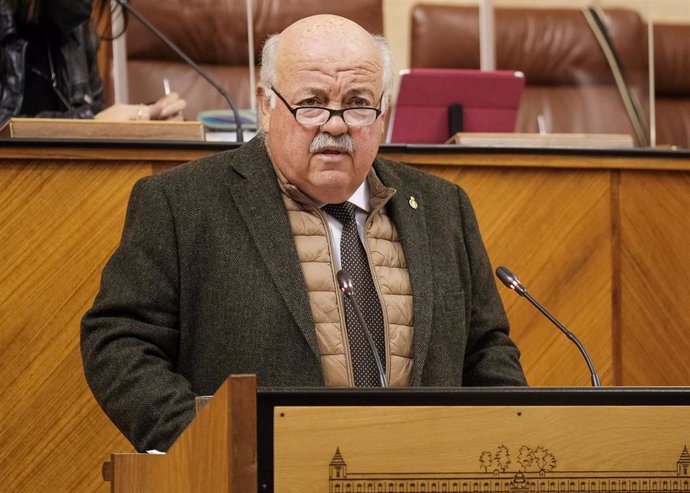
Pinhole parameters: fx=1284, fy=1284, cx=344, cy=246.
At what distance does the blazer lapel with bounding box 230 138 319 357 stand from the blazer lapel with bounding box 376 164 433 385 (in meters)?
0.19

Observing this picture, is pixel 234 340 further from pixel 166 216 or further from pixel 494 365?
pixel 494 365

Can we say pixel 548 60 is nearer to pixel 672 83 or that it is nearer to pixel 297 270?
pixel 672 83

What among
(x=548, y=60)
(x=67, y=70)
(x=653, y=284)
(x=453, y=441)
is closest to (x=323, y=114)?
(x=453, y=441)

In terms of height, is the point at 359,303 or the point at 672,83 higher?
the point at 672,83

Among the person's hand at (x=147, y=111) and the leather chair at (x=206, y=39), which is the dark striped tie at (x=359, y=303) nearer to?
the person's hand at (x=147, y=111)

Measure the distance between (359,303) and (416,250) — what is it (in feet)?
0.49

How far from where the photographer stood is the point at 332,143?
2.18m

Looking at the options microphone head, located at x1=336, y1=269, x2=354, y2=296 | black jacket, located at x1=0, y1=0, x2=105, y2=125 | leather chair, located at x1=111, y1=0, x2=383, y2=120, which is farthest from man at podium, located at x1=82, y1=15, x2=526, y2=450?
leather chair, located at x1=111, y1=0, x2=383, y2=120

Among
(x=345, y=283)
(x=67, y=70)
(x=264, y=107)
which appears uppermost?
(x=67, y=70)

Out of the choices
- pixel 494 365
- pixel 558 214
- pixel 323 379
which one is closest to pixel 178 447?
pixel 323 379

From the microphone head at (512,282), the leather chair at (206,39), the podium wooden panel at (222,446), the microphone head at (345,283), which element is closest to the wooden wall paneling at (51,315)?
Answer: the microphone head at (345,283)

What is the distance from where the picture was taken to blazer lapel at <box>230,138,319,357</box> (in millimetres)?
2082

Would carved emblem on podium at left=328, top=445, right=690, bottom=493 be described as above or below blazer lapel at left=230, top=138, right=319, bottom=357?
below

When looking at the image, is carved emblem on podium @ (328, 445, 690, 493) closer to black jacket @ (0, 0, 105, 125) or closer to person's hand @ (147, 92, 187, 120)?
person's hand @ (147, 92, 187, 120)
